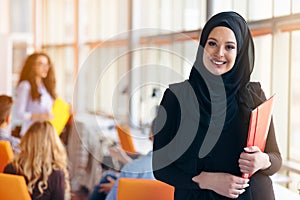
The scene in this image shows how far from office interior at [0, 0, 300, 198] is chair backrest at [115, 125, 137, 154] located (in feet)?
0.28

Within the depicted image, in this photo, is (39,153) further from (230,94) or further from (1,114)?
(230,94)

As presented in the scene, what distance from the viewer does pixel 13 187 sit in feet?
9.37

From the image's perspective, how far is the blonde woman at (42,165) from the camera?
3387 mm

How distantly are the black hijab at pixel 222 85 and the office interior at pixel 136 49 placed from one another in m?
0.15

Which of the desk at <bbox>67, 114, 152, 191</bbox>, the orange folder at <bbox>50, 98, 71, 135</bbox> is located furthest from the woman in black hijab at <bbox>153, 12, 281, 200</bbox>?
the orange folder at <bbox>50, 98, 71, 135</bbox>

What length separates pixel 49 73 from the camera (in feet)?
18.0

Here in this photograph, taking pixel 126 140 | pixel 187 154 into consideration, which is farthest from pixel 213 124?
pixel 126 140

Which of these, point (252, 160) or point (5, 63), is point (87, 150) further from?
point (252, 160)

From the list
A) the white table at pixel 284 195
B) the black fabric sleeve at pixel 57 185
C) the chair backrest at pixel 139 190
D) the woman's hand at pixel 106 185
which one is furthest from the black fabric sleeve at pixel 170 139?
the woman's hand at pixel 106 185

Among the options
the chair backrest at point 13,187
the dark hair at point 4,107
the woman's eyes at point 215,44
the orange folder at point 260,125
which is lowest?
the chair backrest at point 13,187

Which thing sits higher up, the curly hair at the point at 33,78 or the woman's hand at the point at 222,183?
the curly hair at the point at 33,78

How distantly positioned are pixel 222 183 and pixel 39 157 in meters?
1.78

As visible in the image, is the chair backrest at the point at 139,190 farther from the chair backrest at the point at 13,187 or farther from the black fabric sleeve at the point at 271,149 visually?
the black fabric sleeve at the point at 271,149

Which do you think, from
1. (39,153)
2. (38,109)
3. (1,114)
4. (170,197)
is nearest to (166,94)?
(170,197)
